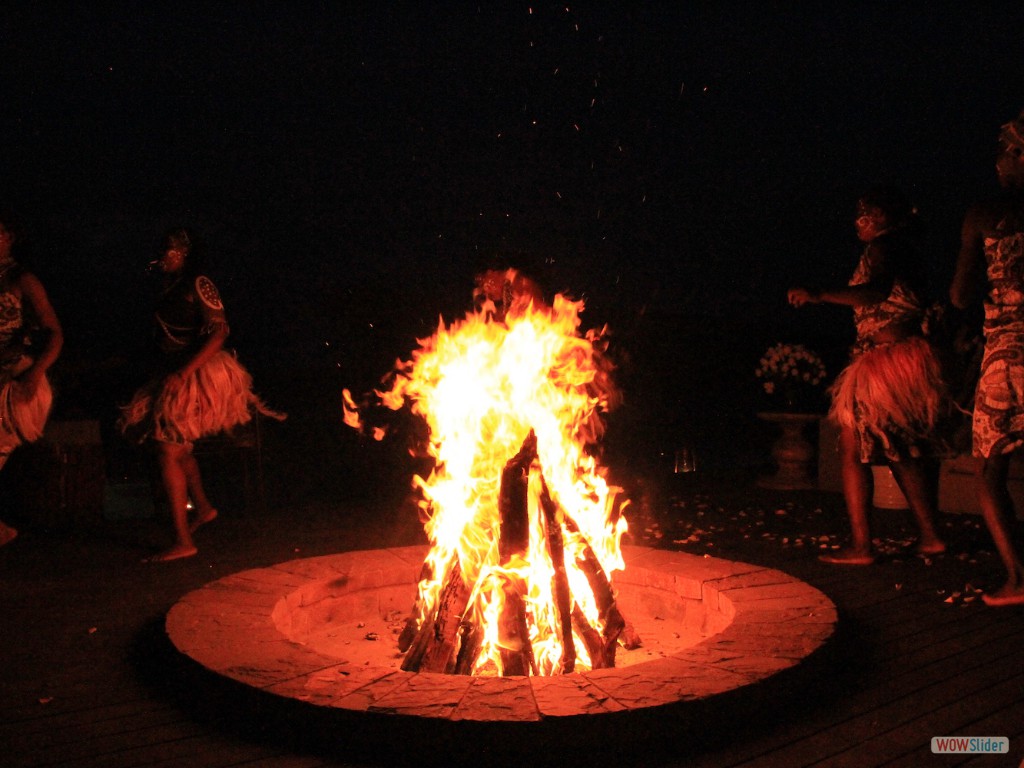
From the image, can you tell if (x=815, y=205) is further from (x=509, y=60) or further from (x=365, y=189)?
(x=509, y=60)

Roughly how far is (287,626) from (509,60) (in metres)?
4.05

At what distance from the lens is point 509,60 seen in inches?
237

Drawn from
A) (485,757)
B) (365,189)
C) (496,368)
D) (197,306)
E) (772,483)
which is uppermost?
(365,189)

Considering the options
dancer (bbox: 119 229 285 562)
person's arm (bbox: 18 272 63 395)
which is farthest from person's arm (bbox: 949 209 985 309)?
person's arm (bbox: 18 272 63 395)

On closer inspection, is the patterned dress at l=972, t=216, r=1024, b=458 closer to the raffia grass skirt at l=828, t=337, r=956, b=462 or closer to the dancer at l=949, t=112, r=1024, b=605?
the dancer at l=949, t=112, r=1024, b=605

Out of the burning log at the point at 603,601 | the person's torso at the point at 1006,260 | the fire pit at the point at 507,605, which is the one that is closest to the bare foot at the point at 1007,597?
the fire pit at the point at 507,605

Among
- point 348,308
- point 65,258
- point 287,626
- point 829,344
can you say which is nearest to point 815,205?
point 829,344

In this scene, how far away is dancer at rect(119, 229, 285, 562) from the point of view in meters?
4.74

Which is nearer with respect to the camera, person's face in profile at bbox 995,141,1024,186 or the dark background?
person's face in profile at bbox 995,141,1024,186

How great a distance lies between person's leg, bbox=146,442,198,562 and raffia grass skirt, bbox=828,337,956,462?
344cm

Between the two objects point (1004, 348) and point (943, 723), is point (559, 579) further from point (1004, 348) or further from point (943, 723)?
point (1004, 348)

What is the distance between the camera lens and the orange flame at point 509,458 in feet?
10.8

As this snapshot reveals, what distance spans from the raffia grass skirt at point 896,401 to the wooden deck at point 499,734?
0.61 metres

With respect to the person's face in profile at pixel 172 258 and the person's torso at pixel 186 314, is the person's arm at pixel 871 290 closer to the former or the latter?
the person's torso at pixel 186 314
